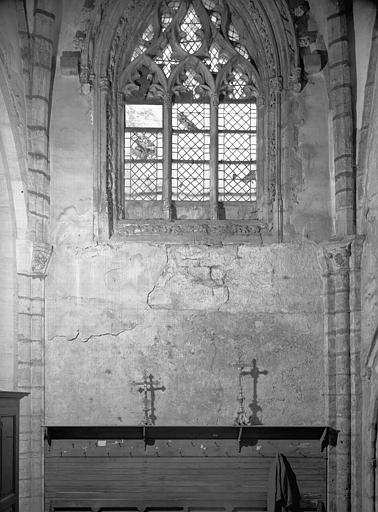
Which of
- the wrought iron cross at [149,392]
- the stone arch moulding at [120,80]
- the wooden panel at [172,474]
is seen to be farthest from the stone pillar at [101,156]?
the wooden panel at [172,474]

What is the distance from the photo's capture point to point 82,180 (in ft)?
36.2

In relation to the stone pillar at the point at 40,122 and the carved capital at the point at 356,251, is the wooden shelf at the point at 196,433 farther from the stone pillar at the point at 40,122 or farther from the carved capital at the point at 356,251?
the stone pillar at the point at 40,122

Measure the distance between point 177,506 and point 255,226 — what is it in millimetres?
3634

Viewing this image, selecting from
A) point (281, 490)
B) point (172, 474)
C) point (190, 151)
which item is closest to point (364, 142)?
point (190, 151)

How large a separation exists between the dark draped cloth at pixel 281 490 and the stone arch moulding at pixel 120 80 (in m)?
2.87

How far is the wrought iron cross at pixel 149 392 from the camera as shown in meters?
10.6

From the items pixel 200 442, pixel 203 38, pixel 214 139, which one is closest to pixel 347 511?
pixel 200 442

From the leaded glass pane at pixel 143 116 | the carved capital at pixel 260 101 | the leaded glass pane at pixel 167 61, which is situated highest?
the leaded glass pane at pixel 167 61

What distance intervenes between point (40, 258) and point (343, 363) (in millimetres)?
3964

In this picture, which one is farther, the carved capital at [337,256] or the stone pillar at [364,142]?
the carved capital at [337,256]

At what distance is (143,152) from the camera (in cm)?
1143

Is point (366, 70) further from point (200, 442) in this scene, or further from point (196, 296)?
point (200, 442)

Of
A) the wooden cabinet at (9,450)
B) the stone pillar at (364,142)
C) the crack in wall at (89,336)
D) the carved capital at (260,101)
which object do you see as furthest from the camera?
the carved capital at (260,101)

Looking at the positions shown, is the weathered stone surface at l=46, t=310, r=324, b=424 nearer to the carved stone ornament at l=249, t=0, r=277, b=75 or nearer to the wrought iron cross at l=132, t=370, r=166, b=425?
the wrought iron cross at l=132, t=370, r=166, b=425
